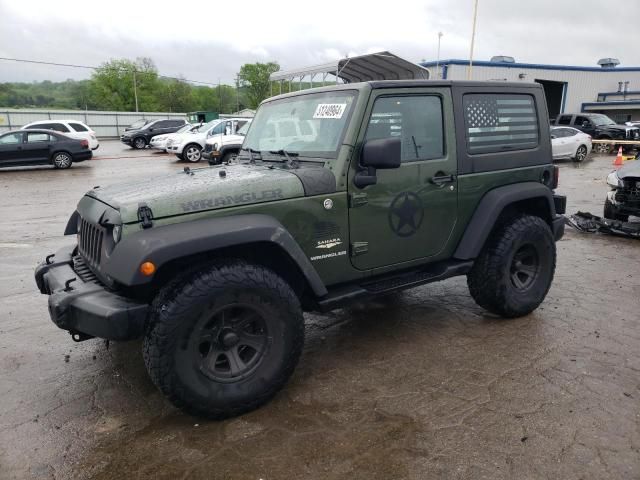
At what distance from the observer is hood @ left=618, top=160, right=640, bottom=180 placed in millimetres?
7109

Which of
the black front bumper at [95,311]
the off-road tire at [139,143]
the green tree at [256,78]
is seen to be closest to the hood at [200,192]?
the black front bumper at [95,311]

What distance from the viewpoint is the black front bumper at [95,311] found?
2.63 m

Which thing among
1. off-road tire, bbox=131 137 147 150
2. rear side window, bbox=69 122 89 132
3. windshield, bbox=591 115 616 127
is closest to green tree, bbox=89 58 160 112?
off-road tire, bbox=131 137 147 150

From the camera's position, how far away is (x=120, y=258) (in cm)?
264

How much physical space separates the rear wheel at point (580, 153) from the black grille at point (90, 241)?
19.5 metres

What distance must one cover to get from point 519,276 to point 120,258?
3.38 m

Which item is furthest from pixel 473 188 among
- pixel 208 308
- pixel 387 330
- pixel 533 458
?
pixel 208 308

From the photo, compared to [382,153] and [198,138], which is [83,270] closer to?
[382,153]

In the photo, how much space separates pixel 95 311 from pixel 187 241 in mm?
623

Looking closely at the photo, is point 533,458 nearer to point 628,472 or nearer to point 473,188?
point 628,472

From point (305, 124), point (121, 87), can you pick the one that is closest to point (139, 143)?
point (305, 124)

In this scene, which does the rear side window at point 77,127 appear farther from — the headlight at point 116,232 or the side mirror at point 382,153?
the side mirror at point 382,153

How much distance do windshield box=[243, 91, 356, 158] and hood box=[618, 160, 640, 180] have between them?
219 inches

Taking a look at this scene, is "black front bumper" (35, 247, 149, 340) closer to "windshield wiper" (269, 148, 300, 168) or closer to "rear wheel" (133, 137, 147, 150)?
"windshield wiper" (269, 148, 300, 168)
